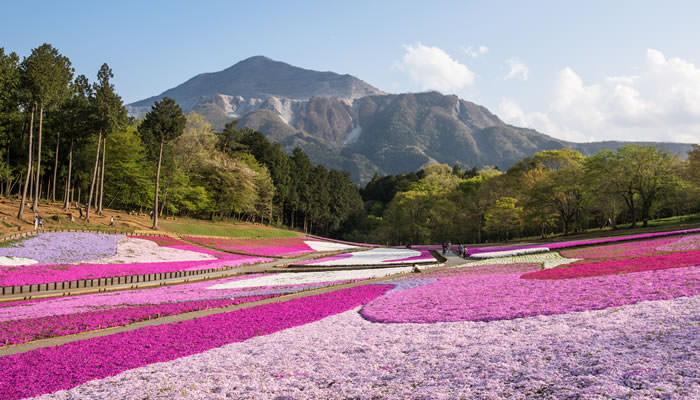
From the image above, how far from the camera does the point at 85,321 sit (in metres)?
15.0

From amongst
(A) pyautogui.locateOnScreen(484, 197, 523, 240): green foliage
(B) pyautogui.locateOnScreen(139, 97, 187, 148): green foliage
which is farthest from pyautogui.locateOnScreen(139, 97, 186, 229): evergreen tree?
(A) pyautogui.locateOnScreen(484, 197, 523, 240): green foliage

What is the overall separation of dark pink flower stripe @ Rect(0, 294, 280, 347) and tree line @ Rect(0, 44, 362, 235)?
28959 mm

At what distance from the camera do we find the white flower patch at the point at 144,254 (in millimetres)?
35219

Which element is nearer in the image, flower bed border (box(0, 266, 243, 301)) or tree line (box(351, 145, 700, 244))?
flower bed border (box(0, 266, 243, 301))

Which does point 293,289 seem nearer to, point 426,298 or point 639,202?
point 426,298

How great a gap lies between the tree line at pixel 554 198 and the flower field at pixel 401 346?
42555 millimetres

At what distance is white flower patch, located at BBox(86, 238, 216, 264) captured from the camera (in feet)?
116

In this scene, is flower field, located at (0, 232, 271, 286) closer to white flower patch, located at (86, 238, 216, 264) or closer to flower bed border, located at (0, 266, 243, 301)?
white flower patch, located at (86, 238, 216, 264)

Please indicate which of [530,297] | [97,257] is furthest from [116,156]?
[530,297]

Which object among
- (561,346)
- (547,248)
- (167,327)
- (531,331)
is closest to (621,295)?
(531,331)

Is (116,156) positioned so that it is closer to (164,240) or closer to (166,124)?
(166,124)

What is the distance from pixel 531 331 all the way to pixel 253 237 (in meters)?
59.0

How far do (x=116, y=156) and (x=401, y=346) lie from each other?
215ft

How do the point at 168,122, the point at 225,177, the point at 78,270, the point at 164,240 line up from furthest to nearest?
the point at 225,177, the point at 168,122, the point at 164,240, the point at 78,270
